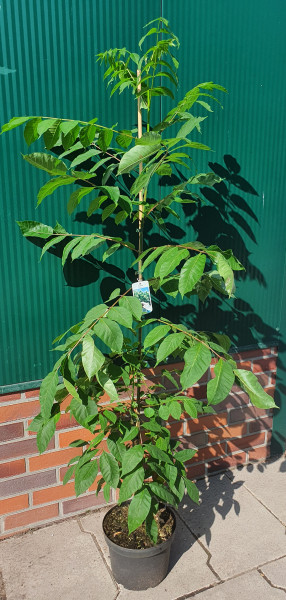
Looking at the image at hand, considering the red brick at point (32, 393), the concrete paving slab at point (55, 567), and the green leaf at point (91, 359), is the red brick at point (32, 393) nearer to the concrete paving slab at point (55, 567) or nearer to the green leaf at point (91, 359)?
the concrete paving slab at point (55, 567)

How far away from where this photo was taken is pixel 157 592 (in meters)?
2.10

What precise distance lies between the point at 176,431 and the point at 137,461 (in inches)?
38.2

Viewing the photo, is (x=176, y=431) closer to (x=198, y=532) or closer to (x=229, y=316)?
(x=198, y=532)

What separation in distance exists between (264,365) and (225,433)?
1.47 ft

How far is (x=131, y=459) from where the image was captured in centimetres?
177

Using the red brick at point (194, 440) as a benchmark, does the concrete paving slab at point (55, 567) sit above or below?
below

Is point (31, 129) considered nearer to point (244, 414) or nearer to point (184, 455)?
point (184, 455)

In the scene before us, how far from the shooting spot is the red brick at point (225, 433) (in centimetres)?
284

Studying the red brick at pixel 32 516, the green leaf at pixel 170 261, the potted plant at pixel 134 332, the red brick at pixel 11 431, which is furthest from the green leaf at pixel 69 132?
the red brick at pixel 32 516

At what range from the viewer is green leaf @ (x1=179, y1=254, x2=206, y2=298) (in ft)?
5.09

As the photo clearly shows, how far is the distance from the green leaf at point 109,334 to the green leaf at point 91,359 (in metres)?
0.04

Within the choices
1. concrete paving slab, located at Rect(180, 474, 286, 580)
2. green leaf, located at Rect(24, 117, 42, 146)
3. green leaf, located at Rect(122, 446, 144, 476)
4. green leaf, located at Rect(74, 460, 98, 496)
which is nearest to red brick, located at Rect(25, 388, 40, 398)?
green leaf, located at Rect(74, 460, 98, 496)

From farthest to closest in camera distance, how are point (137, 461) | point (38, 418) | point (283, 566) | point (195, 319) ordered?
point (195, 319), point (283, 566), point (38, 418), point (137, 461)

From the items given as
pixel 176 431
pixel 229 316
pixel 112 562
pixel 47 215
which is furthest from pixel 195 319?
pixel 112 562
